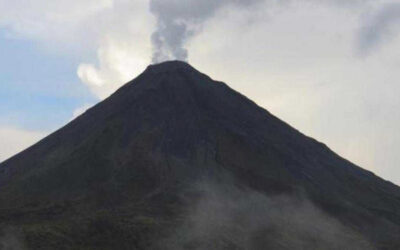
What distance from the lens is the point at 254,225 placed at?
337ft

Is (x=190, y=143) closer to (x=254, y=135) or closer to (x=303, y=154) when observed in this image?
(x=254, y=135)

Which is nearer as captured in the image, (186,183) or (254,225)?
(254,225)

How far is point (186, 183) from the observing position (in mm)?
111438

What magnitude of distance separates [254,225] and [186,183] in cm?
1389

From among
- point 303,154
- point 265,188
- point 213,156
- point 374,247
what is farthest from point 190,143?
point 374,247

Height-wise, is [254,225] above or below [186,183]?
below

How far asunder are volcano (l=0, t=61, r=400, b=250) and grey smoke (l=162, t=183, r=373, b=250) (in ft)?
0.62

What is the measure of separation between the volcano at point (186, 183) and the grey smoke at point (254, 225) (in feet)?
0.62

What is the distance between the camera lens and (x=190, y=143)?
123562 millimetres

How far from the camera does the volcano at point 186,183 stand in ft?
315

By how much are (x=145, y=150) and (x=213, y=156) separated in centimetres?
1115

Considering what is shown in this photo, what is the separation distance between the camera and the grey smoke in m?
95.9

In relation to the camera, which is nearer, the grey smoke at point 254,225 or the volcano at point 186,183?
the grey smoke at point 254,225

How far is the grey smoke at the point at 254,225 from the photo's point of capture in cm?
9594
